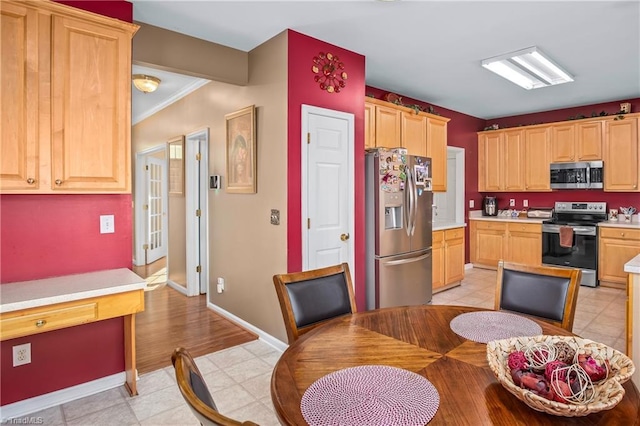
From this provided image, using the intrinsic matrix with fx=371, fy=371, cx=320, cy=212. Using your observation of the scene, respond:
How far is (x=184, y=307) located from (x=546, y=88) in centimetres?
521

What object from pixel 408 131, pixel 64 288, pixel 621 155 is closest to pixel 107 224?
pixel 64 288

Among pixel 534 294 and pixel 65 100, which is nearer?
pixel 534 294

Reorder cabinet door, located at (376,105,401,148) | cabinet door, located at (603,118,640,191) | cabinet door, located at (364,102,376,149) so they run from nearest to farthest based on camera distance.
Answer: cabinet door, located at (364,102,376,149)
cabinet door, located at (376,105,401,148)
cabinet door, located at (603,118,640,191)

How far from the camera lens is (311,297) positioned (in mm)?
1853

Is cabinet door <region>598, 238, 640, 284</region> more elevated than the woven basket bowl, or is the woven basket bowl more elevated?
the woven basket bowl

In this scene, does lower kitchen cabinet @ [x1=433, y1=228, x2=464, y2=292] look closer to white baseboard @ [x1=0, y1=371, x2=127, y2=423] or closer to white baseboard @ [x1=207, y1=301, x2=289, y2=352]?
white baseboard @ [x1=207, y1=301, x2=289, y2=352]

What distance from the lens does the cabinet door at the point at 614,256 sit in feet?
15.9

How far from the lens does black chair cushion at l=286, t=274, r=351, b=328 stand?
1793 mm

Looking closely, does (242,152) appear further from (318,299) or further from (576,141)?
(576,141)

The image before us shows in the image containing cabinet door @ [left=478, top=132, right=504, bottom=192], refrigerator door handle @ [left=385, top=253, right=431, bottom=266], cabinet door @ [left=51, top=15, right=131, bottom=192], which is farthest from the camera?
cabinet door @ [left=478, top=132, right=504, bottom=192]

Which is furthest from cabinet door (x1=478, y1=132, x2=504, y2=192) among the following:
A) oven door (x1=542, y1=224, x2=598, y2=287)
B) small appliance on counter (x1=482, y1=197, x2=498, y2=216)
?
oven door (x1=542, y1=224, x2=598, y2=287)

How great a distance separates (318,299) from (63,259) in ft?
5.59

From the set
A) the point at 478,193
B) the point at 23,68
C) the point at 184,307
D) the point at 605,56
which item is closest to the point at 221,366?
the point at 184,307

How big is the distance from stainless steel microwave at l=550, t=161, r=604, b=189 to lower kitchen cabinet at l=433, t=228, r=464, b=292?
1.85 meters
